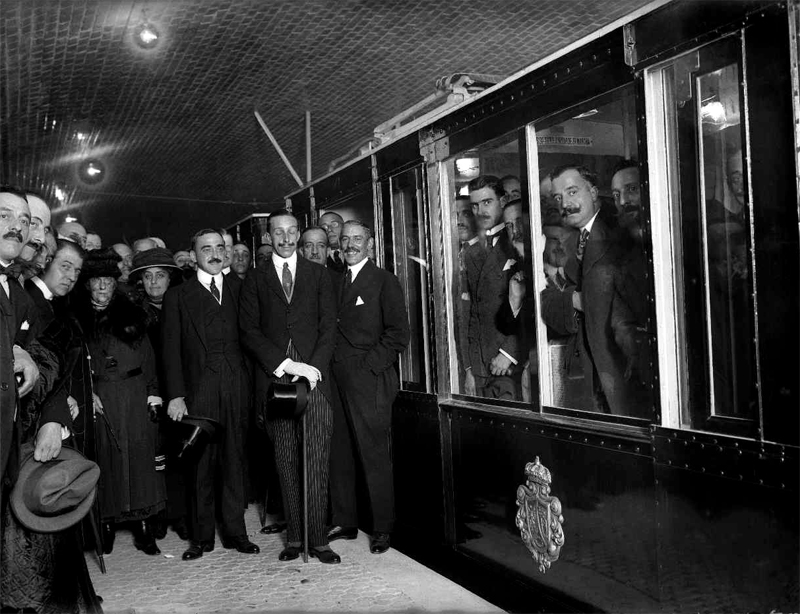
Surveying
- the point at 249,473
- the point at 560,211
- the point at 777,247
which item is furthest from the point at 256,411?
the point at 777,247

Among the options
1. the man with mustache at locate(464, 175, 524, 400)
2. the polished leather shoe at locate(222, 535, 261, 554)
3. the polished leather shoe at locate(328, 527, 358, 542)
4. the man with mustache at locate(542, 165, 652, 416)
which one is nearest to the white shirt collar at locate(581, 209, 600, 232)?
the man with mustache at locate(542, 165, 652, 416)

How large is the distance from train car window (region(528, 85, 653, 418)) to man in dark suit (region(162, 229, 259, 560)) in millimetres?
2489

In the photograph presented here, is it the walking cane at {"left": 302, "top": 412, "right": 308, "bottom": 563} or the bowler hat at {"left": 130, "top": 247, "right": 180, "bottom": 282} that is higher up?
the bowler hat at {"left": 130, "top": 247, "right": 180, "bottom": 282}

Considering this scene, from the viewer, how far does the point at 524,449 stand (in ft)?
12.7

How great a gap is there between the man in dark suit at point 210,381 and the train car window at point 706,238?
3332 mm

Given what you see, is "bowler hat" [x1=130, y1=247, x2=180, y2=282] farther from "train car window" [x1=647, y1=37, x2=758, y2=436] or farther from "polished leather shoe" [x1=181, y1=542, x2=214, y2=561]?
"train car window" [x1=647, y1=37, x2=758, y2=436]

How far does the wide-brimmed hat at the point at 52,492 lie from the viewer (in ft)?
10.9

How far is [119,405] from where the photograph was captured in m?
5.36

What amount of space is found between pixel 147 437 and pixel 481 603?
2620 mm

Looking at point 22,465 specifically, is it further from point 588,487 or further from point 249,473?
point 249,473

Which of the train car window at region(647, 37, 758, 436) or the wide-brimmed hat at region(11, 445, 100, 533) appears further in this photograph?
the wide-brimmed hat at region(11, 445, 100, 533)

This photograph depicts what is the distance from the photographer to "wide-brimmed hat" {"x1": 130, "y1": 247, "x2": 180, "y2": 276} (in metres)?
6.03

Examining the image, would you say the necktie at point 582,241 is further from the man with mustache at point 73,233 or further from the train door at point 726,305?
the man with mustache at point 73,233

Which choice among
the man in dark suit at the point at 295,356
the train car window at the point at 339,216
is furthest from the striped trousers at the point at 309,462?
the train car window at the point at 339,216
